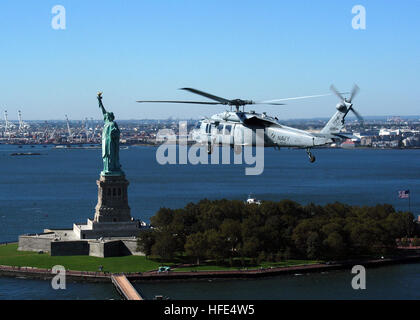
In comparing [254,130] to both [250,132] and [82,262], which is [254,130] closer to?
[250,132]

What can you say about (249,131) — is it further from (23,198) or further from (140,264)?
(23,198)

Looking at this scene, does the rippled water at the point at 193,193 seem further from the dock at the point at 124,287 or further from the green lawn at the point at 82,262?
the green lawn at the point at 82,262

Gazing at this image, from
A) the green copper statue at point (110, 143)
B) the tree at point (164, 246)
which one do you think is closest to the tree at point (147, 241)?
the tree at point (164, 246)

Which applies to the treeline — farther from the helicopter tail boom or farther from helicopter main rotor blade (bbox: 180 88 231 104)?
the helicopter tail boom

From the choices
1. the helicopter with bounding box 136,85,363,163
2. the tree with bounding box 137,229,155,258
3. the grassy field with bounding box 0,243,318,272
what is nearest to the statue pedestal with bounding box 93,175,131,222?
the grassy field with bounding box 0,243,318,272

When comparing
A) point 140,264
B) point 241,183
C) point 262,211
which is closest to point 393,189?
point 241,183

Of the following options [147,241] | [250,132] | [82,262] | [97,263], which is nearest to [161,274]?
[147,241]
